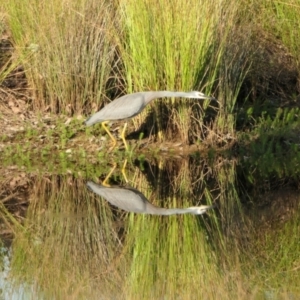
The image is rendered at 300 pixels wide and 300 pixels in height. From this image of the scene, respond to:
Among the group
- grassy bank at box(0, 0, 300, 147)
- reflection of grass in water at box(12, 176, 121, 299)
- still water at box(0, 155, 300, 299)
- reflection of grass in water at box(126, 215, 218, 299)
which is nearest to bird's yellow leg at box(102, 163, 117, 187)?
still water at box(0, 155, 300, 299)

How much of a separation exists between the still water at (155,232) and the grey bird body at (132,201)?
0.5 inches

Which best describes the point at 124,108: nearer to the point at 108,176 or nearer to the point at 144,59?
the point at 144,59

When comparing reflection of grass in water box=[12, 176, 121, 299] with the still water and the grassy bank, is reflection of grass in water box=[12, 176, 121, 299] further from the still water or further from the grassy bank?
the grassy bank

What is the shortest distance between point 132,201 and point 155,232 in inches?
38.9

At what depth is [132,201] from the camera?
8.33 m

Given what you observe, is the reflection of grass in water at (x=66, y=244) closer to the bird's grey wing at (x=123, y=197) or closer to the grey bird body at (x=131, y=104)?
the bird's grey wing at (x=123, y=197)

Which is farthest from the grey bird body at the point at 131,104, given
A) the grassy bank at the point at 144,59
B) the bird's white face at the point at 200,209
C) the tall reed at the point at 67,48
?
the bird's white face at the point at 200,209

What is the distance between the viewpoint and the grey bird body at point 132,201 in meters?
7.95

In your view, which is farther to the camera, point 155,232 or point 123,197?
point 123,197

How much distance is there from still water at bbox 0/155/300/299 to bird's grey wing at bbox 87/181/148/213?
0.5 inches

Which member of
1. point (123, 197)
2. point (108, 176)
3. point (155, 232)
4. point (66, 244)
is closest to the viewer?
point (66, 244)

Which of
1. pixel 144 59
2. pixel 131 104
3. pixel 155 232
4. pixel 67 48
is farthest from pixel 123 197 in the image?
pixel 67 48

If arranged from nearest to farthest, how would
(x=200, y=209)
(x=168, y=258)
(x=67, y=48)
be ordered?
1. (x=168, y=258)
2. (x=200, y=209)
3. (x=67, y=48)

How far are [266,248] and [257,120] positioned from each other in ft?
14.3
